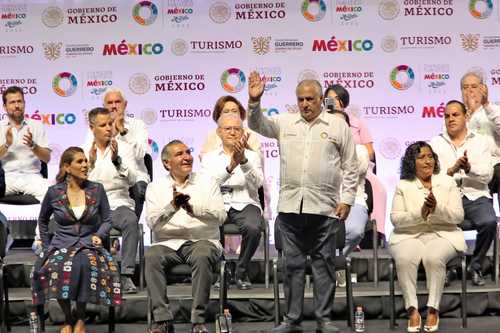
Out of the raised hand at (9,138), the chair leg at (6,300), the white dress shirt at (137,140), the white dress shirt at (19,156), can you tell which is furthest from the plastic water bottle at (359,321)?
the raised hand at (9,138)

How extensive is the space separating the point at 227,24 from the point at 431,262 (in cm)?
355

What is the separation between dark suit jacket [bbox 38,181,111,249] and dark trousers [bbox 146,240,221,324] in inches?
15.5

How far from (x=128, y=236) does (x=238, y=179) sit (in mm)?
898

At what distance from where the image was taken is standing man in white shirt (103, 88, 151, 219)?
7.05 m

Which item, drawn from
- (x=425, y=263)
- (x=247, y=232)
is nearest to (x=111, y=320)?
(x=247, y=232)

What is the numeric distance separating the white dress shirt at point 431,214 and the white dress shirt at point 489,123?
1063 millimetres

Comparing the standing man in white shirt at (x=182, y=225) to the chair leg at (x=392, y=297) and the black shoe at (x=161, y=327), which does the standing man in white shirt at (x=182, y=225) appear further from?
the chair leg at (x=392, y=297)

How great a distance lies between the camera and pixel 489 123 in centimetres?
724

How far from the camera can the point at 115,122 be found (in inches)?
289

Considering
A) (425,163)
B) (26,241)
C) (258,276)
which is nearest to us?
(425,163)

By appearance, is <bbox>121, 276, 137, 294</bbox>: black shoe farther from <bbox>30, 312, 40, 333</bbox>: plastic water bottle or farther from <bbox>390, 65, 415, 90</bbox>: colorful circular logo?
<bbox>390, 65, 415, 90</bbox>: colorful circular logo

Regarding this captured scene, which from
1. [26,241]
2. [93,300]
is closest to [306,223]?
[93,300]

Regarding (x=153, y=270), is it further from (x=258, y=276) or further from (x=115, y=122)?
(x=115, y=122)

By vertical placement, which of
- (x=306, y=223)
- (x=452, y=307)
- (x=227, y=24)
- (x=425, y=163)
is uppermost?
(x=227, y=24)
